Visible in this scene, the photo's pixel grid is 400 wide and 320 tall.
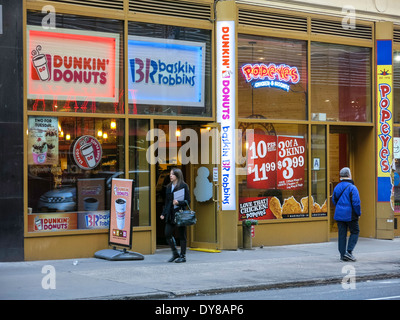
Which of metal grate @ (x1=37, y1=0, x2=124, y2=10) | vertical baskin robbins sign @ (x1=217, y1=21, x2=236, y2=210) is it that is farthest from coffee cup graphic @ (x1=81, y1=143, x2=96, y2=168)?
vertical baskin robbins sign @ (x1=217, y1=21, x2=236, y2=210)

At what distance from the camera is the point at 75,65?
13.1 m

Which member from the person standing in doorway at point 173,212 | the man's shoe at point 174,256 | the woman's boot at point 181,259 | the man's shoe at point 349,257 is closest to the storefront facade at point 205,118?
the person standing in doorway at point 173,212

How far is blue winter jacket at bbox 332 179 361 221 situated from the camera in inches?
505

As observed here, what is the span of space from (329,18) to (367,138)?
132 inches

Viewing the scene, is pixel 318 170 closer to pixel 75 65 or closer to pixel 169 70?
pixel 169 70

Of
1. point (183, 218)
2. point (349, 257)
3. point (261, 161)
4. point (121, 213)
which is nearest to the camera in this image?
point (183, 218)

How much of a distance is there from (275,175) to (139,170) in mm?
3594

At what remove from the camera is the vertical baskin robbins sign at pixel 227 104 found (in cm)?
1456

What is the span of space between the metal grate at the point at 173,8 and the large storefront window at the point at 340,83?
10.6 feet

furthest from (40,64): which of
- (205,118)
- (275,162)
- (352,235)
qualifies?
(352,235)

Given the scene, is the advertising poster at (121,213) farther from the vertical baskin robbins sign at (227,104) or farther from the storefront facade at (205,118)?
the vertical baskin robbins sign at (227,104)
